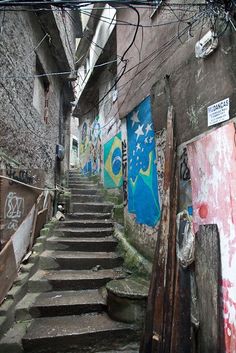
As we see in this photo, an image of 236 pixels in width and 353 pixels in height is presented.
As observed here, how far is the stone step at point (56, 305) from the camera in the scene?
344 centimetres

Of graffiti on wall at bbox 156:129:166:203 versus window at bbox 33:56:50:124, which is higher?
window at bbox 33:56:50:124

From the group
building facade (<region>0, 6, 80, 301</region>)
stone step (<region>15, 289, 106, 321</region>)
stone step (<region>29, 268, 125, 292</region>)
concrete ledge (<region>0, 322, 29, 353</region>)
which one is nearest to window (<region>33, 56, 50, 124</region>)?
building facade (<region>0, 6, 80, 301</region>)

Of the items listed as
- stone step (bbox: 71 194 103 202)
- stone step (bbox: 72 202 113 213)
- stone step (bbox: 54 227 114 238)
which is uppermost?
stone step (bbox: 71 194 103 202)

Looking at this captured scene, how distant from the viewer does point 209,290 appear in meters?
2.36

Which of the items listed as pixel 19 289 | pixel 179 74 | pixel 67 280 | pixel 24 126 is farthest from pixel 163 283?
pixel 24 126

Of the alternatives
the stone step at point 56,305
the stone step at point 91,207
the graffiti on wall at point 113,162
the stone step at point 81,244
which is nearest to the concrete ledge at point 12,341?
the stone step at point 56,305

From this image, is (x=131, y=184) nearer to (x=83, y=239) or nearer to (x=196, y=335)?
(x=83, y=239)

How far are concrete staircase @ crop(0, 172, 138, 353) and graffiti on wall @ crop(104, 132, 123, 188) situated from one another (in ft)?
4.09

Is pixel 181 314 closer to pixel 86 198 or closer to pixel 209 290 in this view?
pixel 209 290

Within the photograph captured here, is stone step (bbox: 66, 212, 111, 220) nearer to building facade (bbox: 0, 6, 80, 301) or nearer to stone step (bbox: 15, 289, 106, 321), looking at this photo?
building facade (bbox: 0, 6, 80, 301)

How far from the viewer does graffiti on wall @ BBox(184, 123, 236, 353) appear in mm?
2152

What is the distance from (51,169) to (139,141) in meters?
3.37

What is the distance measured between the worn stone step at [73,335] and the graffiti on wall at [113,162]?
144 inches

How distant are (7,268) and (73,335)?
116cm
